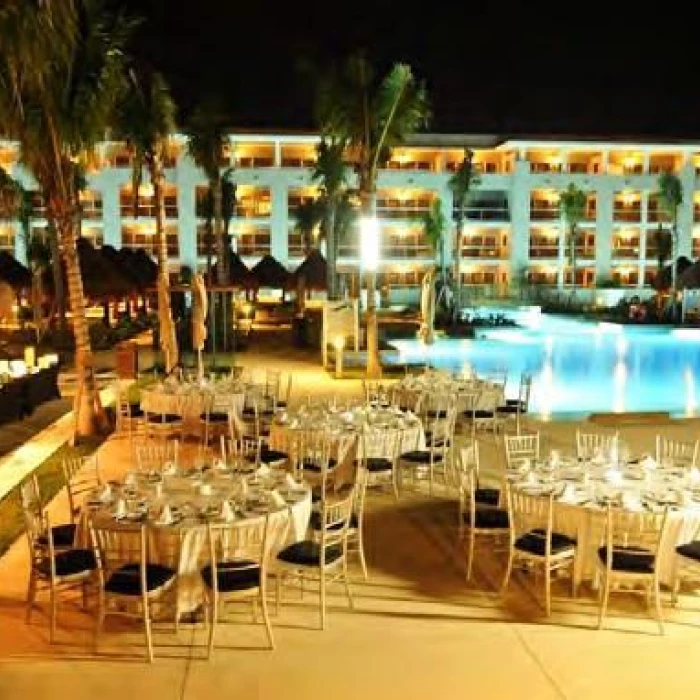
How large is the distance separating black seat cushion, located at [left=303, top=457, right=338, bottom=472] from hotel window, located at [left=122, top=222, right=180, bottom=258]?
51.0 meters

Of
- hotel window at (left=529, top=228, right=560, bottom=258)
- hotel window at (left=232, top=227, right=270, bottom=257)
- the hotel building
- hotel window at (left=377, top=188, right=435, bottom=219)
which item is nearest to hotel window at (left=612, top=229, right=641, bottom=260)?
the hotel building

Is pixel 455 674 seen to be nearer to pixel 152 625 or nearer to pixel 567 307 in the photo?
pixel 152 625

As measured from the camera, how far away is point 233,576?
20.6ft

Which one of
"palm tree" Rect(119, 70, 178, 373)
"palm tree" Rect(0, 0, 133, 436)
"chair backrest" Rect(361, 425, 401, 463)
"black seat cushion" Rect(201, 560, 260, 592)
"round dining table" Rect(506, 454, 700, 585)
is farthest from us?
"palm tree" Rect(119, 70, 178, 373)

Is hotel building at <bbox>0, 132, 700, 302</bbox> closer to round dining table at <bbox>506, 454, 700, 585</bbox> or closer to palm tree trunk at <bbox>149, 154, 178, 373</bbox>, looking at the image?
palm tree trunk at <bbox>149, 154, 178, 373</bbox>

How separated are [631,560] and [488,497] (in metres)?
1.94

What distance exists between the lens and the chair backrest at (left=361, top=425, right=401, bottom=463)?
1044cm

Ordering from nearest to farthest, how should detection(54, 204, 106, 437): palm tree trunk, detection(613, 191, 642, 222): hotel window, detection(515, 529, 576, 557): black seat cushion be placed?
detection(515, 529, 576, 557): black seat cushion
detection(54, 204, 106, 437): palm tree trunk
detection(613, 191, 642, 222): hotel window

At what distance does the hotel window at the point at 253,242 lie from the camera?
61.1 metres

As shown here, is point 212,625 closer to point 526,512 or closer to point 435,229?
point 526,512

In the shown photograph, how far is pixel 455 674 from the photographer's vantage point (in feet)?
18.8

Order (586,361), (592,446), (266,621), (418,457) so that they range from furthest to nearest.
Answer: (586,361) → (418,457) → (592,446) → (266,621)

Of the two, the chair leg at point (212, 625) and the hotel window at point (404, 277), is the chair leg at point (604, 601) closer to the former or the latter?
the chair leg at point (212, 625)

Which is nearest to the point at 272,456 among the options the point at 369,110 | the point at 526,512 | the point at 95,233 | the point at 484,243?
the point at 526,512
